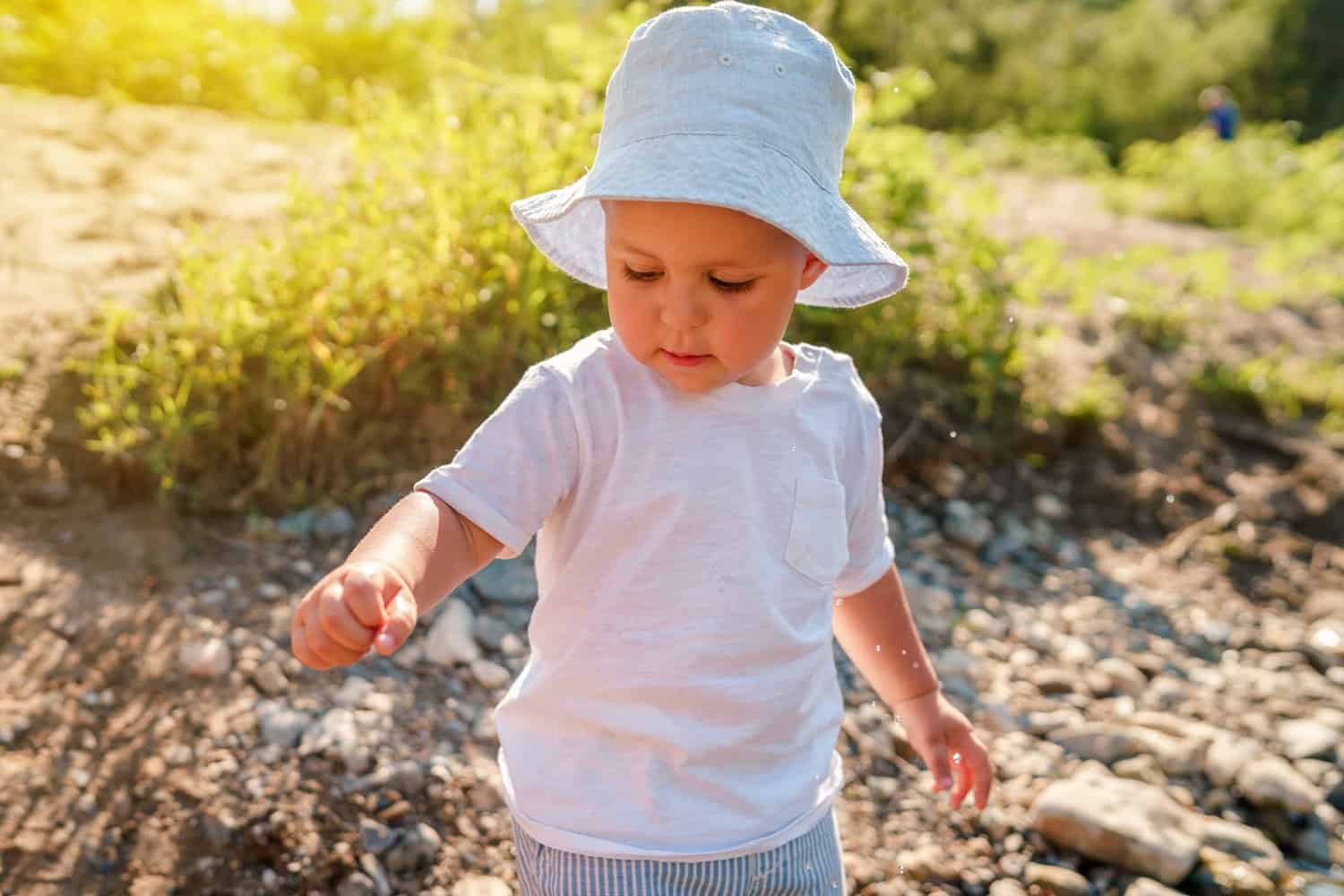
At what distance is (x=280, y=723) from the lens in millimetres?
2365

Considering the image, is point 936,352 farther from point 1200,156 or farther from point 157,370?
point 1200,156

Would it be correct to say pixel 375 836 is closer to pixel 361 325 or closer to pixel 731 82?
pixel 361 325

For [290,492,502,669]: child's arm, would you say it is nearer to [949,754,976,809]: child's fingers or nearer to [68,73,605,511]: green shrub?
[949,754,976,809]: child's fingers

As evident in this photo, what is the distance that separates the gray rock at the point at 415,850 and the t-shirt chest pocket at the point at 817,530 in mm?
993

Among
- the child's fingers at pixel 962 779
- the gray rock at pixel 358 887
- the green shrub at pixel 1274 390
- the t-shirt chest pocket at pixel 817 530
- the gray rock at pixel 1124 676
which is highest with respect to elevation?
the t-shirt chest pocket at pixel 817 530

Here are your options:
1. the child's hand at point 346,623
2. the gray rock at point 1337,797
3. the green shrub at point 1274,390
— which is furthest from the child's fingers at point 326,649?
the green shrub at point 1274,390

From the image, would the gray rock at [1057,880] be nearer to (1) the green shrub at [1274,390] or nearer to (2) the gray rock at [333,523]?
(2) the gray rock at [333,523]

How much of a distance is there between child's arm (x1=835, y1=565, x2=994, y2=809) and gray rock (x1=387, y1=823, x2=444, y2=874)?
0.88 m

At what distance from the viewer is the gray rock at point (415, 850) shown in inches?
84.9

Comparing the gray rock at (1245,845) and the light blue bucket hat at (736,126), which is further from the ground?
the light blue bucket hat at (736,126)

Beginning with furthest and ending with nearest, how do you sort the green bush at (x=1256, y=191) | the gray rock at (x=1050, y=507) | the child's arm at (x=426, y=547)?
the green bush at (x=1256, y=191) → the gray rock at (x=1050, y=507) → the child's arm at (x=426, y=547)

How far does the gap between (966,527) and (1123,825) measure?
133 cm

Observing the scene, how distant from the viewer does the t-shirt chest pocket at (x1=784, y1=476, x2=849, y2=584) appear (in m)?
1.63

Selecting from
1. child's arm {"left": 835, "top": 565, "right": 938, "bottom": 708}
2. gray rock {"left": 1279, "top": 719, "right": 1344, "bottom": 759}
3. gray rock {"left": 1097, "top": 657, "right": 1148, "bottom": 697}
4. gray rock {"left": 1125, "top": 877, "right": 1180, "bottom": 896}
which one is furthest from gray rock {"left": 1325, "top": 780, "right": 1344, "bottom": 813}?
child's arm {"left": 835, "top": 565, "right": 938, "bottom": 708}
